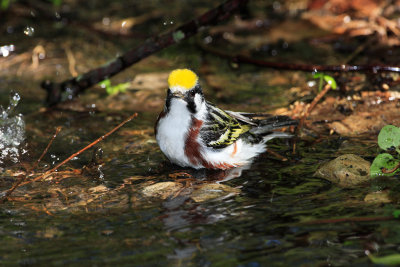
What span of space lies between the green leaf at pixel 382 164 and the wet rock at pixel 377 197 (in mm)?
262

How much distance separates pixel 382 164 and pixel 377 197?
0.37 metres

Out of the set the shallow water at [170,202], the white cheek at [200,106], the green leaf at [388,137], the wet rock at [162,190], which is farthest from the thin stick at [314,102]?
the wet rock at [162,190]

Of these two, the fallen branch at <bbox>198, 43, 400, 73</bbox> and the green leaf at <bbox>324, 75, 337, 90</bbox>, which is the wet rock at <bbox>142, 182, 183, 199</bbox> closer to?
the green leaf at <bbox>324, 75, 337, 90</bbox>

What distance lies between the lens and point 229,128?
4973mm

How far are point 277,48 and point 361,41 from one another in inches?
43.5

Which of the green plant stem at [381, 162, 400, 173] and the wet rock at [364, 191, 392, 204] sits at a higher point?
the green plant stem at [381, 162, 400, 173]

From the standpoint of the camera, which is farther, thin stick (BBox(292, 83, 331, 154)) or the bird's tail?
thin stick (BBox(292, 83, 331, 154))

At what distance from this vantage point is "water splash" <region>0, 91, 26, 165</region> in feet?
16.8

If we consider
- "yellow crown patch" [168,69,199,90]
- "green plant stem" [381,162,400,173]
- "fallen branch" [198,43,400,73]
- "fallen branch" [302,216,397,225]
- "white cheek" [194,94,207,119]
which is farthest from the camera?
"fallen branch" [198,43,400,73]

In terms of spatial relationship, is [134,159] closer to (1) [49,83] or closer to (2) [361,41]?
(1) [49,83]

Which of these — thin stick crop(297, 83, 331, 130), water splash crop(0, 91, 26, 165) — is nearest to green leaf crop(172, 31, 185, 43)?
thin stick crop(297, 83, 331, 130)

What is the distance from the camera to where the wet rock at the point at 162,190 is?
416cm

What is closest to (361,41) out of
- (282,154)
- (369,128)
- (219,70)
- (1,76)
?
(219,70)

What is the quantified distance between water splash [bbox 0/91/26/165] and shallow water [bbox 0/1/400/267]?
0.10 m
